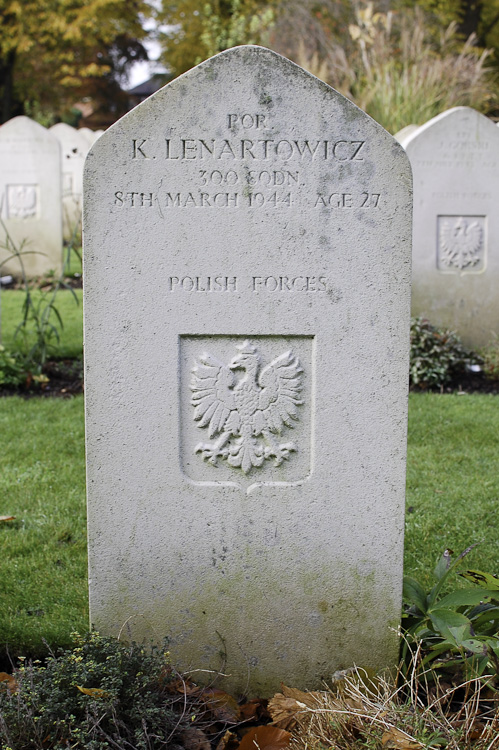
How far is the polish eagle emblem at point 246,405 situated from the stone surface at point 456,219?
16.4 feet

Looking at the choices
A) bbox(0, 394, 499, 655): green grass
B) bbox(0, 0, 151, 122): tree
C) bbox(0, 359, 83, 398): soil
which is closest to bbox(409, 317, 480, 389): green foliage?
bbox(0, 394, 499, 655): green grass

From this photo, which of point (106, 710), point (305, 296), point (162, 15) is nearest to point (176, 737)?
point (106, 710)

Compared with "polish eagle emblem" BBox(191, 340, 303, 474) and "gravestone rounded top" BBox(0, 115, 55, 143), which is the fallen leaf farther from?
"gravestone rounded top" BBox(0, 115, 55, 143)

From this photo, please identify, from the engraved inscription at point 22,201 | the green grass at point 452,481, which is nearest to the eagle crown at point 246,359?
the green grass at point 452,481

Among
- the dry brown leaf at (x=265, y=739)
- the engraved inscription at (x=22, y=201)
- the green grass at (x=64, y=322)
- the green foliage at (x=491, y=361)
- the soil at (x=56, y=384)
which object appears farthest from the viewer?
the engraved inscription at (x=22, y=201)

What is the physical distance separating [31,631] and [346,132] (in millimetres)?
2167

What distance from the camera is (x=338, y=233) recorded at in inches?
99.0

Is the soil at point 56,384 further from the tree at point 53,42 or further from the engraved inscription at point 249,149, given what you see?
the tree at point 53,42

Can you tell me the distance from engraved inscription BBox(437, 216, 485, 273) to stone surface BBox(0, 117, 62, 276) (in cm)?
539

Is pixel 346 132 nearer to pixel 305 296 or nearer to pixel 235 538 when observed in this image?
pixel 305 296

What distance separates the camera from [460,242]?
7305mm

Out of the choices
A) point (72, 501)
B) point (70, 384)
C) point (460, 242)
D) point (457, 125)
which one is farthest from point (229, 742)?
point (457, 125)

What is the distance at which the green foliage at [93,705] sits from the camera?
7.11 feet

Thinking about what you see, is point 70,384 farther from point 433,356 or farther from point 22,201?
point 22,201
